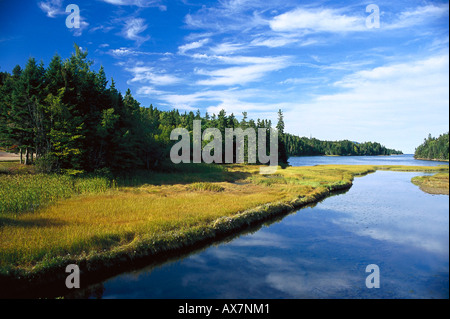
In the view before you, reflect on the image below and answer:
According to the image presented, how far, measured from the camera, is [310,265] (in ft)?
46.7

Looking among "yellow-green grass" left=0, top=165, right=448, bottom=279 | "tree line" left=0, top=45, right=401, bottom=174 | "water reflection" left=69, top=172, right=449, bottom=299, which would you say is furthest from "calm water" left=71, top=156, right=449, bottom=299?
"tree line" left=0, top=45, right=401, bottom=174

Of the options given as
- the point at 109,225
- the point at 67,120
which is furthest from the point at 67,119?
the point at 109,225

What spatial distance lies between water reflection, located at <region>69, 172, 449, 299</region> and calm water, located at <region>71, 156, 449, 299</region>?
0.04 m

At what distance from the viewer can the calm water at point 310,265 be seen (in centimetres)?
1127

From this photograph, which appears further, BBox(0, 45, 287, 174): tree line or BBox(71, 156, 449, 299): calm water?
BBox(0, 45, 287, 174): tree line

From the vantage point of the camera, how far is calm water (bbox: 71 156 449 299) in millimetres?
11273

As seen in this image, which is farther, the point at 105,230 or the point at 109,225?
the point at 109,225

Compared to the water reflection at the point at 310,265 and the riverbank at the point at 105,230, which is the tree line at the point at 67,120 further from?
the water reflection at the point at 310,265

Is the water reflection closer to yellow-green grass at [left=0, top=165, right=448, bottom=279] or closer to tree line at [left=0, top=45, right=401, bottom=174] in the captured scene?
yellow-green grass at [left=0, top=165, right=448, bottom=279]

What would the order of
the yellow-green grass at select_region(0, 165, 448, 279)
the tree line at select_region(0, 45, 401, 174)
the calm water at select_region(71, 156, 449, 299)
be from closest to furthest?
the calm water at select_region(71, 156, 449, 299) → the yellow-green grass at select_region(0, 165, 448, 279) → the tree line at select_region(0, 45, 401, 174)

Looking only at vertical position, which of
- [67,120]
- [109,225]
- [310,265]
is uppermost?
[67,120]

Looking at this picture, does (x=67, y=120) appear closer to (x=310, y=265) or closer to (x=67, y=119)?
(x=67, y=119)
